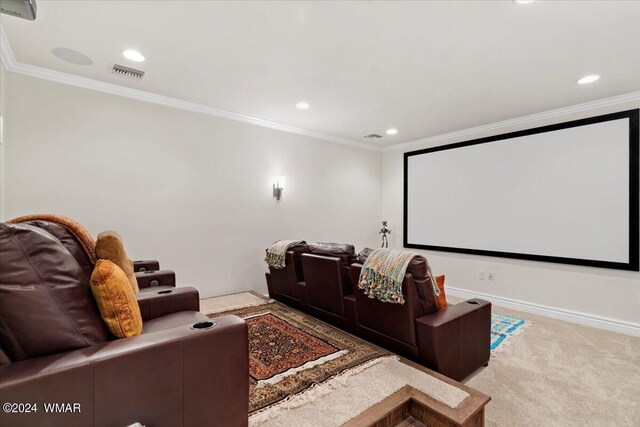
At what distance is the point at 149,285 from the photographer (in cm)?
284

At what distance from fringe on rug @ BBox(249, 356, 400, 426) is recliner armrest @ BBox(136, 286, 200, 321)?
97cm

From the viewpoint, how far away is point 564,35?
235 cm

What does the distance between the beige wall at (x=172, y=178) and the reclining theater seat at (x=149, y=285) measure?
2.19ft

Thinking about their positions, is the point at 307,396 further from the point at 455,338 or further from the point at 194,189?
the point at 194,189

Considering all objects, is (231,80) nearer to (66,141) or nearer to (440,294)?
(66,141)

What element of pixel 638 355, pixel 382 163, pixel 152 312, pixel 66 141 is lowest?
pixel 638 355

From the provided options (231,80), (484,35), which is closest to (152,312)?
(231,80)

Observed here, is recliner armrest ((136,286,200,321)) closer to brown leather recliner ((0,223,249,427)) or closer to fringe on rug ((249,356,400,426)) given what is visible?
brown leather recliner ((0,223,249,427))

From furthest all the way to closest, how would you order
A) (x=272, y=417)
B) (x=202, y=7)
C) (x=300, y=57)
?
(x=300, y=57), (x=202, y=7), (x=272, y=417)

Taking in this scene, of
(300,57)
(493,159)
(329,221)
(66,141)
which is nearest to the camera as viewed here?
(300,57)

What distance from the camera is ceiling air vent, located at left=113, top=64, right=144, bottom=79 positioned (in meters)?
2.96

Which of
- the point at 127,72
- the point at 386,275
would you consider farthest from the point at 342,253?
the point at 127,72

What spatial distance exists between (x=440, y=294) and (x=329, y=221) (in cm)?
310

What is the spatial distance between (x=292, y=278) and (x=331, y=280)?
0.76m
